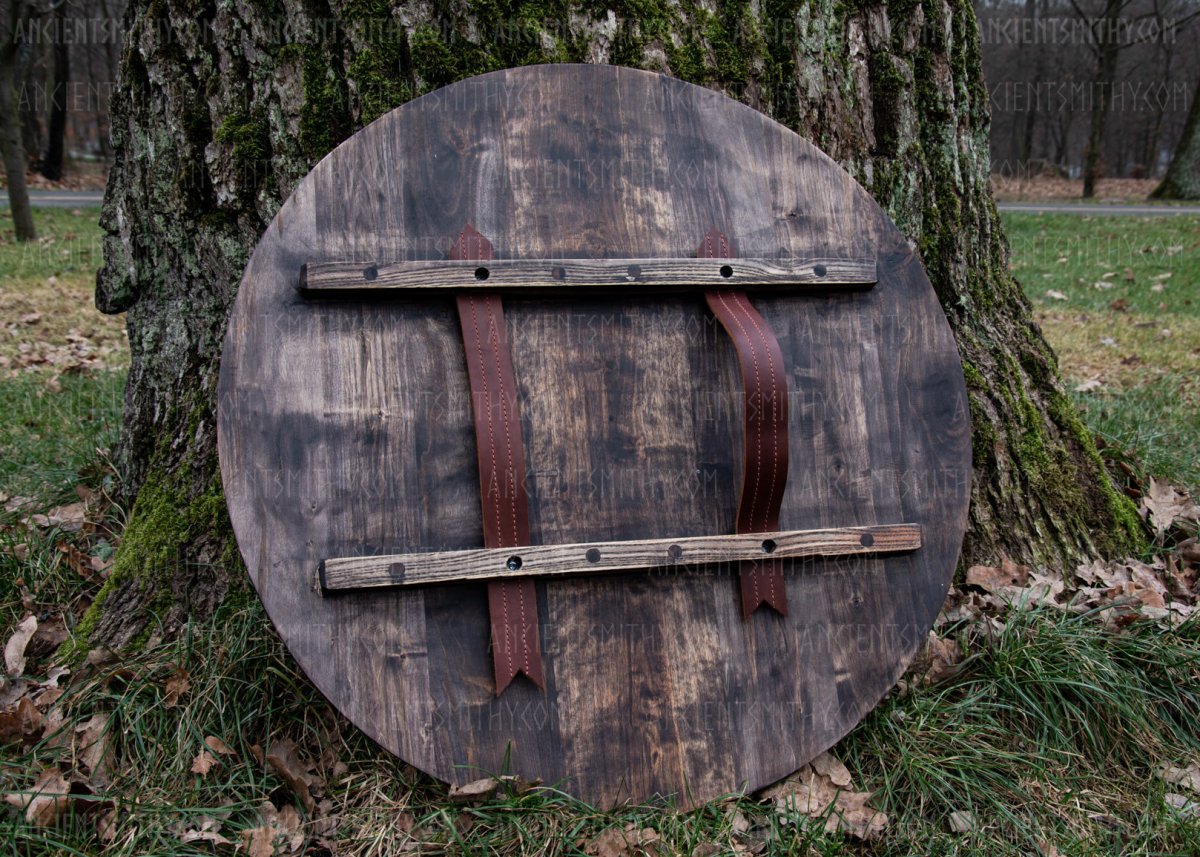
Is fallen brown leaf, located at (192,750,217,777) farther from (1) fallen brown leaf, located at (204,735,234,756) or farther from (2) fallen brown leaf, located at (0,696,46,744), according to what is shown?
(2) fallen brown leaf, located at (0,696,46,744)

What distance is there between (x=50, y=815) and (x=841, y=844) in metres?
1.68

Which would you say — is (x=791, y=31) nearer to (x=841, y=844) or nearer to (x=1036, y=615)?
(x=1036, y=615)

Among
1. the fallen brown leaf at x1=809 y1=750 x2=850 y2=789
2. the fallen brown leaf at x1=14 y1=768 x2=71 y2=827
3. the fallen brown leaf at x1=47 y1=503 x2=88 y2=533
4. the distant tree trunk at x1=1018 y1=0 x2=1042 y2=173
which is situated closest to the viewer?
the fallen brown leaf at x1=14 y1=768 x2=71 y2=827

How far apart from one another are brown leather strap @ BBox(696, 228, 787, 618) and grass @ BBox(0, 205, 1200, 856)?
1.55 feet

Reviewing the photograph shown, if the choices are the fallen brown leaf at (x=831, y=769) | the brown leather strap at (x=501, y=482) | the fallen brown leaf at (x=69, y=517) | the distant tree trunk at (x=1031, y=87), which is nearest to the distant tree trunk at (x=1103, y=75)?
the distant tree trunk at (x=1031, y=87)

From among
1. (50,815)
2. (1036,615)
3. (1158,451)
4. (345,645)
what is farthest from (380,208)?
(1158,451)

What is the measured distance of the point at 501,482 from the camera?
2.00 m

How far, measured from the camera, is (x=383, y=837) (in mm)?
1973

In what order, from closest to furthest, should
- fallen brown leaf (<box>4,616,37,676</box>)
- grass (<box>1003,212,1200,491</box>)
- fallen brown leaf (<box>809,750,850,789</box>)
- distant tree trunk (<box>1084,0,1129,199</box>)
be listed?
fallen brown leaf (<box>809,750,850,789</box>) < fallen brown leaf (<box>4,616,37,676</box>) < grass (<box>1003,212,1200,491</box>) < distant tree trunk (<box>1084,0,1129,199</box>)

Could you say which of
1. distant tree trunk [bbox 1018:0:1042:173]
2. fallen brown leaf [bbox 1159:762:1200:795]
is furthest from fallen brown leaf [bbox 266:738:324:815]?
distant tree trunk [bbox 1018:0:1042:173]

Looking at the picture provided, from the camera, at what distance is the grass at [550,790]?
6.45ft

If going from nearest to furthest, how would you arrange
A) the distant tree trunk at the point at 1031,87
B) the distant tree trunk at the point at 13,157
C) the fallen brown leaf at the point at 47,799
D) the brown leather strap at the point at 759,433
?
1. the fallen brown leaf at the point at 47,799
2. the brown leather strap at the point at 759,433
3. the distant tree trunk at the point at 13,157
4. the distant tree trunk at the point at 1031,87

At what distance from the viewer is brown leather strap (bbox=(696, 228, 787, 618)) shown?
205 cm

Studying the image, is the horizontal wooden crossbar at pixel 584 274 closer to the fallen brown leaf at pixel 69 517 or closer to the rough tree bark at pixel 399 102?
the rough tree bark at pixel 399 102
